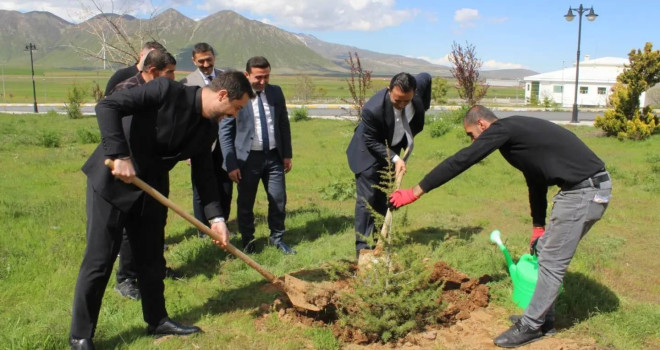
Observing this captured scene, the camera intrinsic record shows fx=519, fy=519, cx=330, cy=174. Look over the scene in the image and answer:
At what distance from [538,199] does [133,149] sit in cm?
296

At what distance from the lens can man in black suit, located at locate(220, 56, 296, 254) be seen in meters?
5.36

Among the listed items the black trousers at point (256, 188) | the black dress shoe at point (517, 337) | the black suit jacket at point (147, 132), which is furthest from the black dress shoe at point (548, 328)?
the black trousers at point (256, 188)

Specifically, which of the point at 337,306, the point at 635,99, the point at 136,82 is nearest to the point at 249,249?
the point at 337,306

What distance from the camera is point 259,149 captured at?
5.41 metres

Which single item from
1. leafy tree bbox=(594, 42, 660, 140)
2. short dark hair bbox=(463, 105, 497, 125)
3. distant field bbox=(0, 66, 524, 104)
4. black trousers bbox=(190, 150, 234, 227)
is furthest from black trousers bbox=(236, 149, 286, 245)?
leafy tree bbox=(594, 42, 660, 140)

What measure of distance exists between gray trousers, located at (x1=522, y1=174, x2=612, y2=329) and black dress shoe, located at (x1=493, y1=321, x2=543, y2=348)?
0.05 metres

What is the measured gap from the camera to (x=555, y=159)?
134 inches

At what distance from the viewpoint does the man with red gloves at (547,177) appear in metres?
3.38

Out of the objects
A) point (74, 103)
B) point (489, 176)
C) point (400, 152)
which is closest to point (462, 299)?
point (400, 152)

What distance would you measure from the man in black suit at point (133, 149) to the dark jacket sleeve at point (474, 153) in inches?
53.8

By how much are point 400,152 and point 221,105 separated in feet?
8.39

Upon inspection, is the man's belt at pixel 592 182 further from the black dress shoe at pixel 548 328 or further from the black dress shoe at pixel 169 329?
the black dress shoe at pixel 169 329

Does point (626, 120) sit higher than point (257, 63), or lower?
lower

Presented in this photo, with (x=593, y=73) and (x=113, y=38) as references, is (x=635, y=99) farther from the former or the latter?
(x=593, y=73)
